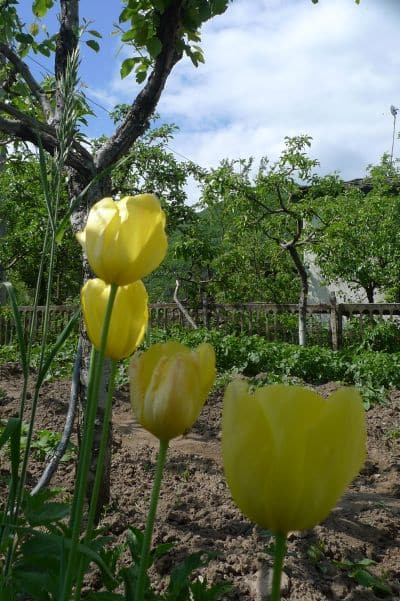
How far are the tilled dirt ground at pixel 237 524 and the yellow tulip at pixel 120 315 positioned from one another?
1.09m

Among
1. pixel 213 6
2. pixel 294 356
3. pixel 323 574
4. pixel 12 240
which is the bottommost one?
pixel 323 574

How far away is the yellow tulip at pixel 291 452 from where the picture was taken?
474 millimetres

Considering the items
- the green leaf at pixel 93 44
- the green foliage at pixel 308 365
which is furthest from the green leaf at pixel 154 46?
the green foliage at pixel 308 365

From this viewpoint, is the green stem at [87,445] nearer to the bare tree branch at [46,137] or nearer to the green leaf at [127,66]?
the bare tree branch at [46,137]

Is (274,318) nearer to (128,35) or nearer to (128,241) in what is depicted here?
(128,35)

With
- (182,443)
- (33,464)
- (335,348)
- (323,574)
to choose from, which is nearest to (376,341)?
(335,348)

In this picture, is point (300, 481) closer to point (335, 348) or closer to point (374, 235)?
point (335, 348)

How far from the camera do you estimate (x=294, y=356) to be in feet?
26.7

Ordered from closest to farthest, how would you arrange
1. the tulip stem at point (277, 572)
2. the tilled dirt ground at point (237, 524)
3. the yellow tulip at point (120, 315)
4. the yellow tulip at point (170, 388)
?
the tulip stem at point (277, 572) → the yellow tulip at point (170, 388) → the yellow tulip at point (120, 315) → the tilled dirt ground at point (237, 524)

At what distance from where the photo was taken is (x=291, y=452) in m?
0.47

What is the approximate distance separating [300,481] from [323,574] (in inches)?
80.7

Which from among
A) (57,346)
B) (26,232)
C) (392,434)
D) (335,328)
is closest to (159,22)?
(57,346)

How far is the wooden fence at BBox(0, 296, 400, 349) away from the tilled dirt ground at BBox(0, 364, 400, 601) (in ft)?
21.1

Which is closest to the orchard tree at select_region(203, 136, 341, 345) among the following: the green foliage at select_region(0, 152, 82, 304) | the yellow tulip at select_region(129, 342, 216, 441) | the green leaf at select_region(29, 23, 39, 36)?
the green foliage at select_region(0, 152, 82, 304)
